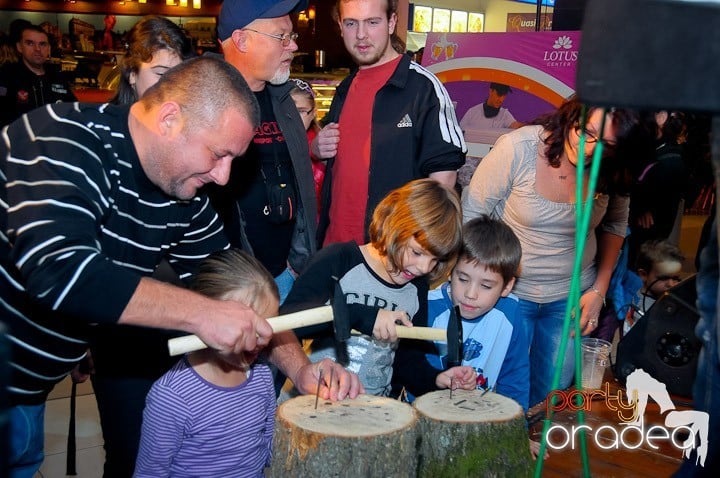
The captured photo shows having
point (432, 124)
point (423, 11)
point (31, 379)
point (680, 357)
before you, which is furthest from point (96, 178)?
point (423, 11)

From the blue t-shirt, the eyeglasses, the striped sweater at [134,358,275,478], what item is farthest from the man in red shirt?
the striped sweater at [134,358,275,478]

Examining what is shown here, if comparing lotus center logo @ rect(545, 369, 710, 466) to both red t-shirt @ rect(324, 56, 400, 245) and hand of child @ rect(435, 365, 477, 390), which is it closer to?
hand of child @ rect(435, 365, 477, 390)

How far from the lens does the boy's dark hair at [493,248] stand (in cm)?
266

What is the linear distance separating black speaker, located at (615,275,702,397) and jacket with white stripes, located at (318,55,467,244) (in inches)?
39.0

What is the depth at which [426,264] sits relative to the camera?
2.41 meters

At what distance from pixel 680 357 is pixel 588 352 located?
0.49 m

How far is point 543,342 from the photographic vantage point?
120 inches

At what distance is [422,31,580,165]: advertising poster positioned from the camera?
4.66 metres

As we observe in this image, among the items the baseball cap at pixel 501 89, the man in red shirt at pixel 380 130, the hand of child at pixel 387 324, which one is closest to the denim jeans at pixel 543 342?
the man in red shirt at pixel 380 130

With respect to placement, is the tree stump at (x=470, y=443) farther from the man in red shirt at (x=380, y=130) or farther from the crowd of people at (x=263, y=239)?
the man in red shirt at (x=380, y=130)

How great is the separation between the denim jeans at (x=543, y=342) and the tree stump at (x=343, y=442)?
1207 mm

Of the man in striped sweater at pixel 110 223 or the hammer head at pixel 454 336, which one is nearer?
the man in striped sweater at pixel 110 223

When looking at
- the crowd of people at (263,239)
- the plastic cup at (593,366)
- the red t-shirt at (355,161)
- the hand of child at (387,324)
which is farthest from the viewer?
the red t-shirt at (355,161)

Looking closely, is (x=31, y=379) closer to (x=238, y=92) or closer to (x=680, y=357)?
(x=238, y=92)
